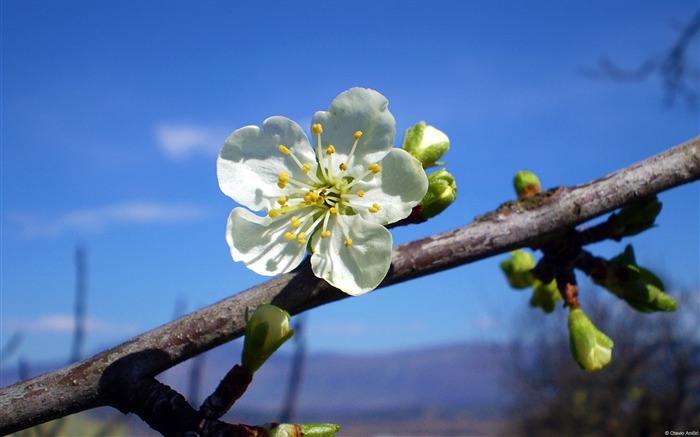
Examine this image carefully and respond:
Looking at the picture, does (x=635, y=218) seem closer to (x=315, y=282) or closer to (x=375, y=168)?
(x=375, y=168)

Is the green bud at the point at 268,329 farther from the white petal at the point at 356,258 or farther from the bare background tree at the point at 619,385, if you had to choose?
the bare background tree at the point at 619,385

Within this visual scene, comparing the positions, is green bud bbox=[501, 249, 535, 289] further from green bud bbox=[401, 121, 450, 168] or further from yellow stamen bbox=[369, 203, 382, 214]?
yellow stamen bbox=[369, 203, 382, 214]

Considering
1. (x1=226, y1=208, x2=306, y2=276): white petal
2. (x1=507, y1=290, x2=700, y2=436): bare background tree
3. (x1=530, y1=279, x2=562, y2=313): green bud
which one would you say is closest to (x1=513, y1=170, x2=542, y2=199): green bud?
(x1=530, y1=279, x2=562, y2=313): green bud

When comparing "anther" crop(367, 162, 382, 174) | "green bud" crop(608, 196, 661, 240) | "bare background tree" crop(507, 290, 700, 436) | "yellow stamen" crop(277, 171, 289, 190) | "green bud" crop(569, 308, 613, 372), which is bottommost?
"green bud" crop(569, 308, 613, 372)

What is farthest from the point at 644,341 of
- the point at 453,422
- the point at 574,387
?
the point at 453,422

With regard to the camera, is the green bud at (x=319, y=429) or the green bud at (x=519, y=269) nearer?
the green bud at (x=319, y=429)

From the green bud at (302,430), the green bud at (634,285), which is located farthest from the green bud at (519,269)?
the green bud at (302,430)
